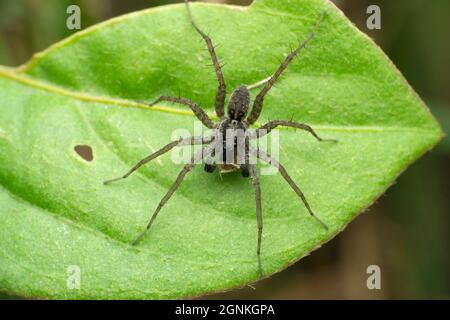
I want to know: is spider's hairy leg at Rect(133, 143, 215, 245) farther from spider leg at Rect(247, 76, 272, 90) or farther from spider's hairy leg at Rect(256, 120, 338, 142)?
spider leg at Rect(247, 76, 272, 90)

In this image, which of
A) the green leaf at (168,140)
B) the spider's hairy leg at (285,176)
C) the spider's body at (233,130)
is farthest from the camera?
the spider's body at (233,130)

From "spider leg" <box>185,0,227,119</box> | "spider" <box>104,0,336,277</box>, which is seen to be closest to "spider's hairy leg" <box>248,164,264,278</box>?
"spider" <box>104,0,336,277</box>

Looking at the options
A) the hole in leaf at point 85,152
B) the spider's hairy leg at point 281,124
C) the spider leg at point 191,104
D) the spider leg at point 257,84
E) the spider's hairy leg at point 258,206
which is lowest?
the spider's hairy leg at point 258,206

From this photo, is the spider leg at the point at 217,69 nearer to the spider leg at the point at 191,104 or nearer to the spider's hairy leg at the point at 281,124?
the spider leg at the point at 191,104

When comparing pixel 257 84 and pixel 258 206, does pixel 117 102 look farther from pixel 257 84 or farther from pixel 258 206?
pixel 258 206

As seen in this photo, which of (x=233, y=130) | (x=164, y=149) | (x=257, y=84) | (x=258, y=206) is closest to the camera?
(x=258, y=206)

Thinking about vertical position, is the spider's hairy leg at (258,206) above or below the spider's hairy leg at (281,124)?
below

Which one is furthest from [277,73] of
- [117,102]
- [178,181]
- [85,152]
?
[85,152]

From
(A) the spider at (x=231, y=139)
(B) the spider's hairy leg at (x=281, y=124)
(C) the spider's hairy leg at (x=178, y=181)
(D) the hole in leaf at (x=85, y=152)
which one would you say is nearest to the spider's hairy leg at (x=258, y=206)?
(A) the spider at (x=231, y=139)
